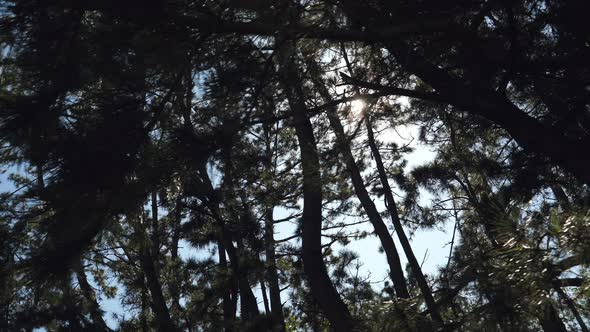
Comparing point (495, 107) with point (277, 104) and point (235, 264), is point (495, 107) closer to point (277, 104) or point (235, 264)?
point (277, 104)

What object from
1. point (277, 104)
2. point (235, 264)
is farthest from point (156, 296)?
point (277, 104)

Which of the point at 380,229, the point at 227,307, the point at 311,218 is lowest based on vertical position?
the point at 311,218

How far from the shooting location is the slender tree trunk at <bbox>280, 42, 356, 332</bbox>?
339 cm

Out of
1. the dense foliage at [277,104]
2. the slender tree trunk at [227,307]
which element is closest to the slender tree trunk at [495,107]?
the dense foliage at [277,104]

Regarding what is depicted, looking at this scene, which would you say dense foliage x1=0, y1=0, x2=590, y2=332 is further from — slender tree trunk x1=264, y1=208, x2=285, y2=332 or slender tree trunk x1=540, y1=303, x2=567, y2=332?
slender tree trunk x1=264, y1=208, x2=285, y2=332

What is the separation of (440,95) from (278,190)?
10.00 ft

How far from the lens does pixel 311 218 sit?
4.36m

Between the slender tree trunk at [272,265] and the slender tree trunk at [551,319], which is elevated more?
the slender tree trunk at [272,265]

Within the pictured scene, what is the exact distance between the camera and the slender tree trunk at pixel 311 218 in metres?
3.39

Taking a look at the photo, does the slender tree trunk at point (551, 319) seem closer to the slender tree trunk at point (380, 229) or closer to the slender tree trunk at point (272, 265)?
the slender tree trunk at point (380, 229)

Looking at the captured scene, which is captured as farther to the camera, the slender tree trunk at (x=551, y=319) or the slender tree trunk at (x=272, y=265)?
the slender tree trunk at (x=272, y=265)

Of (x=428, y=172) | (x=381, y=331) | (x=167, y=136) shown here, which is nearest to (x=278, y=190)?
(x=428, y=172)

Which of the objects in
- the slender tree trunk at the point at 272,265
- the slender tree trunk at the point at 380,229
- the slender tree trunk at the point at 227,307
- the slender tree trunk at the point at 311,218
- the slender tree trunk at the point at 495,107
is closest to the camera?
the slender tree trunk at the point at 495,107

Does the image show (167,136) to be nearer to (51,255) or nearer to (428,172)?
(51,255)
